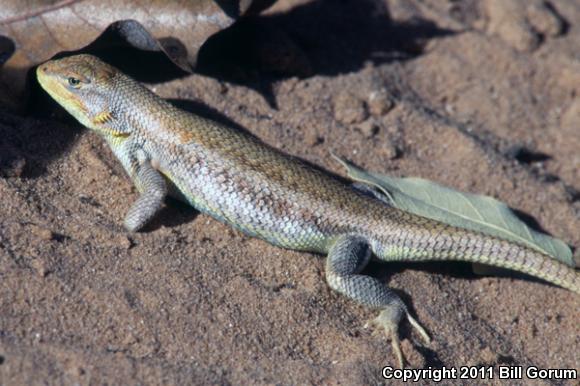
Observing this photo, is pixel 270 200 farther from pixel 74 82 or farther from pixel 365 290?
pixel 74 82

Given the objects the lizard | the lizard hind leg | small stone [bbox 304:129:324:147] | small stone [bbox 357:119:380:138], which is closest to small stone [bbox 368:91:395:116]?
small stone [bbox 357:119:380:138]

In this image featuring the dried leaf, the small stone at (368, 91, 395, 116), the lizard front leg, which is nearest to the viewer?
the lizard front leg

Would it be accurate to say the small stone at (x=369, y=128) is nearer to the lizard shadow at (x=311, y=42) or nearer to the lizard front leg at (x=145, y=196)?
the lizard shadow at (x=311, y=42)

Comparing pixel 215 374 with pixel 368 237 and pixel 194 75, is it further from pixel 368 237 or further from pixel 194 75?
pixel 194 75

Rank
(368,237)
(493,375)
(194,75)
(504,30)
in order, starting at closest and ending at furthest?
(493,375) → (368,237) → (194,75) → (504,30)

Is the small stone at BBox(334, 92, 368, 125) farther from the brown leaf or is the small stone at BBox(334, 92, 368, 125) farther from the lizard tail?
the lizard tail

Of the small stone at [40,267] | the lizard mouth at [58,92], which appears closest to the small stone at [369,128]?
the lizard mouth at [58,92]

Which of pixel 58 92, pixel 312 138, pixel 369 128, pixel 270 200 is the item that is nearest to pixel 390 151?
pixel 369 128

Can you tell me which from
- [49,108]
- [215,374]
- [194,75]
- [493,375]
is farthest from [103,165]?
[493,375]
